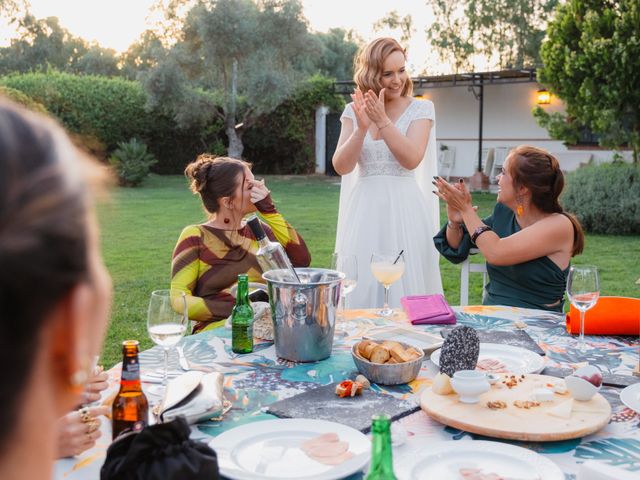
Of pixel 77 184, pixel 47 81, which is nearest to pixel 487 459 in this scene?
pixel 77 184

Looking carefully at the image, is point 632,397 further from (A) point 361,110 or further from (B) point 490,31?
(B) point 490,31

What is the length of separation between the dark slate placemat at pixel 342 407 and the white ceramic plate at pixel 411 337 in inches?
17.0

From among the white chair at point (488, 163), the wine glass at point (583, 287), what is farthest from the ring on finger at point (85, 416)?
the white chair at point (488, 163)

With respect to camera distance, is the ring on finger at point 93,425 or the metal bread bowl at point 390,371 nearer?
the ring on finger at point 93,425

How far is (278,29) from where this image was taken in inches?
869

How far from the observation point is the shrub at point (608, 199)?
33.8ft

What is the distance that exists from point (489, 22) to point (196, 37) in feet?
44.4

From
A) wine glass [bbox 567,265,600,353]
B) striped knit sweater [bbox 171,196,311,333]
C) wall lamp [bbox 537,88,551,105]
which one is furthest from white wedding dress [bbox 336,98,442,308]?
wall lamp [bbox 537,88,551,105]

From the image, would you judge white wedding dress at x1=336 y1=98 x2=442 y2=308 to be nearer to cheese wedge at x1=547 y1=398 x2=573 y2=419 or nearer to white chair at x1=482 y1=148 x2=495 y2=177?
cheese wedge at x1=547 y1=398 x2=573 y2=419

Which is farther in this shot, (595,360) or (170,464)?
(595,360)

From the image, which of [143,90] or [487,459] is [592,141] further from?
Answer: [487,459]

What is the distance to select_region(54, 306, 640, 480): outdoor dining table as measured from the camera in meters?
1.44

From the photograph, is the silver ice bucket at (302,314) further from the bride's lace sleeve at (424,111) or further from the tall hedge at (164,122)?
the tall hedge at (164,122)

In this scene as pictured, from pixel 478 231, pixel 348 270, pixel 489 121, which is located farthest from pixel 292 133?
pixel 348 270
